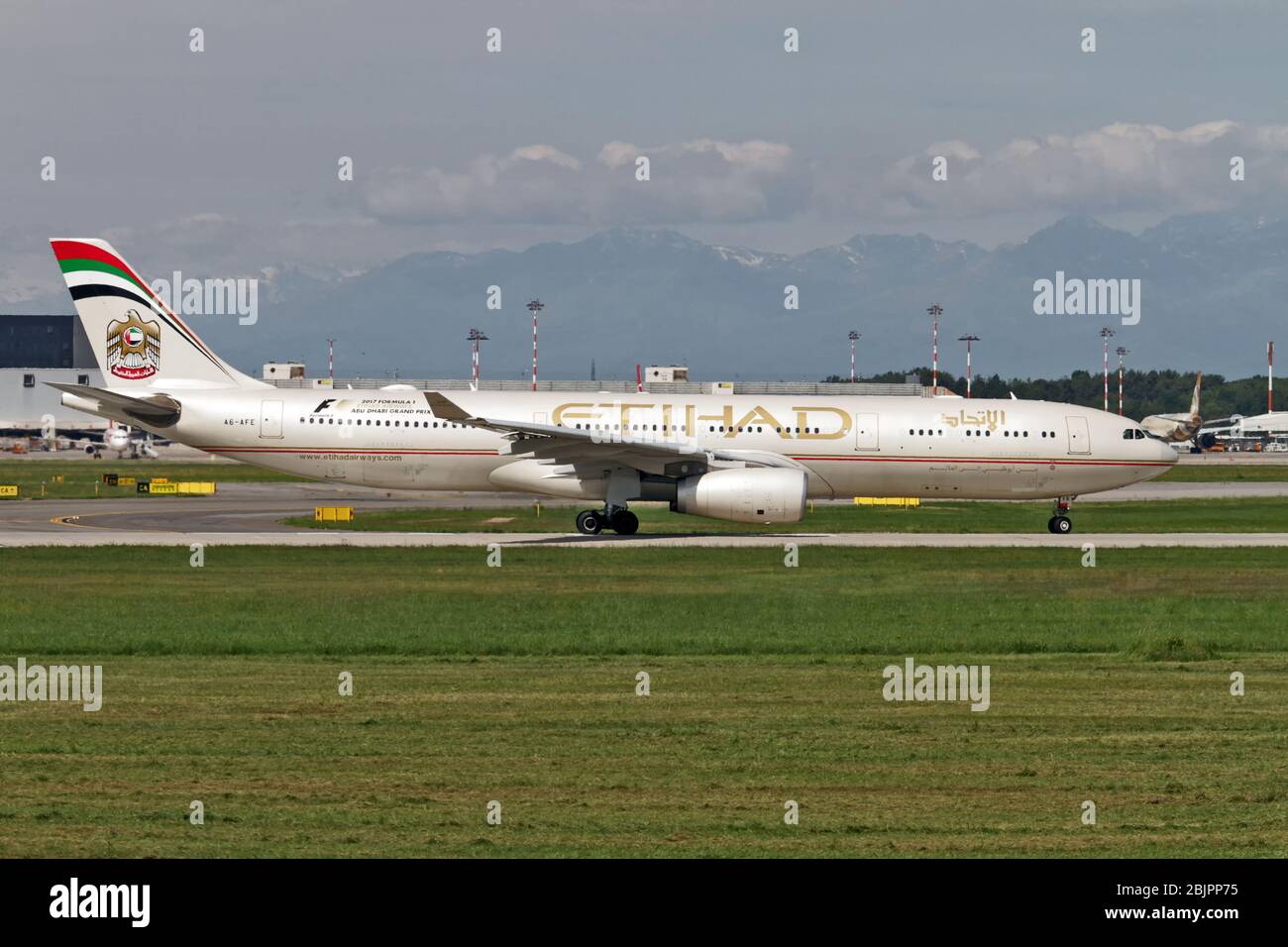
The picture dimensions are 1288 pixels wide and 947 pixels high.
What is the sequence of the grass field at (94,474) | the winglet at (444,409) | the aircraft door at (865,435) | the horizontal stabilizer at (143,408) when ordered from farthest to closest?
the grass field at (94,474), the aircraft door at (865,435), the horizontal stabilizer at (143,408), the winglet at (444,409)

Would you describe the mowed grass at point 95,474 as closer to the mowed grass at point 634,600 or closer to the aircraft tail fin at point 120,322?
the aircraft tail fin at point 120,322

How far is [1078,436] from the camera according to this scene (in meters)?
46.4

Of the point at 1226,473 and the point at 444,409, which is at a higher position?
the point at 444,409

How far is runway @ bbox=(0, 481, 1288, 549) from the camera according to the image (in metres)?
41.2

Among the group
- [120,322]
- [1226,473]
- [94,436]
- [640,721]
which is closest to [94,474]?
[120,322]

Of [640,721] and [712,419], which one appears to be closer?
[640,721]

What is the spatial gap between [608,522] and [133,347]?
15438 millimetres

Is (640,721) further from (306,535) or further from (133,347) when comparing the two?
(133,347)

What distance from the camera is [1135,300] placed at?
88.1m

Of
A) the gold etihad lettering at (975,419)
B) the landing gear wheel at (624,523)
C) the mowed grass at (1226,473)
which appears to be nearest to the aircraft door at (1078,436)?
the gold etihad lettering at (975,419)

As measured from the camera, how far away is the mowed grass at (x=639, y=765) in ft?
37.1

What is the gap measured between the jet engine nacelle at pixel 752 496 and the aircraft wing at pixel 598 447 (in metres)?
1.42

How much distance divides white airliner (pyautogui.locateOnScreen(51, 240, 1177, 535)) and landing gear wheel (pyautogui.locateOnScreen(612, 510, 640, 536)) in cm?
5

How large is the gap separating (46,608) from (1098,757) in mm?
18983
